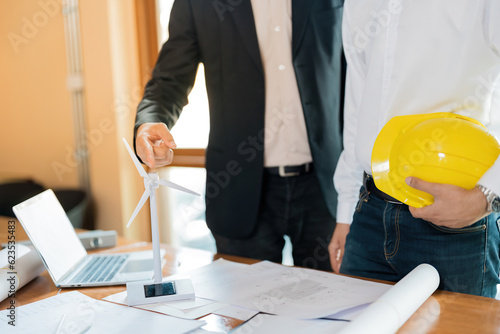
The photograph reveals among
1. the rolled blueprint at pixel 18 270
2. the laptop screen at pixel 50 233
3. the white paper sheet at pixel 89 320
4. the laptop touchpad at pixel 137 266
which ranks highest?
the laptop screen at pixel 50 233

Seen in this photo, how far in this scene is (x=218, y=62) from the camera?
6.09ft

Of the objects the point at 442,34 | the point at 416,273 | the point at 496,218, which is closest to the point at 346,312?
the point at 416,273

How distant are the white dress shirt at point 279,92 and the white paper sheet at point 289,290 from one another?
60 centimetres

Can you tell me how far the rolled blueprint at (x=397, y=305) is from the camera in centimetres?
83

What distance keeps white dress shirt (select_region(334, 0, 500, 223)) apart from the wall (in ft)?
8.05

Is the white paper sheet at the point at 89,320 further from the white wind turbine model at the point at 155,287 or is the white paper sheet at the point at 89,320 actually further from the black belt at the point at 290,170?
the black belt at the point at 290,170

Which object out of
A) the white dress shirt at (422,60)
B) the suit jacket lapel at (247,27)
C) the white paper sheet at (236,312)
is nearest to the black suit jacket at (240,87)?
the suit jacket lapel at (247,27)

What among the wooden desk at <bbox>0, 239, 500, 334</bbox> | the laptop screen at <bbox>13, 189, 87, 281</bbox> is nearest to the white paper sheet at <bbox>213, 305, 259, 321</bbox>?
the wooden desk at <bbox>0, 239, 500, 334</bbox>

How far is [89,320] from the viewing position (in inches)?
40.1

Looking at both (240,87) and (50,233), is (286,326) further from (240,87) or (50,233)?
(240,87)

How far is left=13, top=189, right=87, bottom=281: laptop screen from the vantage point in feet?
4.04

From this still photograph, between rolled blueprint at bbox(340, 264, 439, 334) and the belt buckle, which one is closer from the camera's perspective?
rolled blueprint at bbox(340, 264, 439, 334)

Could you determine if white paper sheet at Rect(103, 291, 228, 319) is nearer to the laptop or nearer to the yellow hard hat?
the laptop

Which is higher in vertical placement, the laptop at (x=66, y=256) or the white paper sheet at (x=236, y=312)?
the laptop at (x=66, y=256)
